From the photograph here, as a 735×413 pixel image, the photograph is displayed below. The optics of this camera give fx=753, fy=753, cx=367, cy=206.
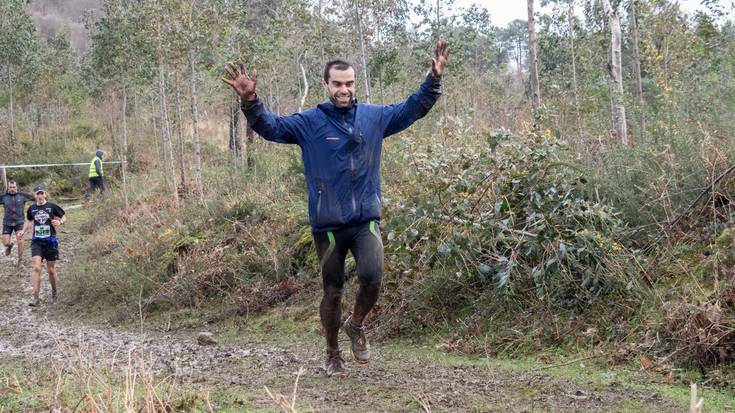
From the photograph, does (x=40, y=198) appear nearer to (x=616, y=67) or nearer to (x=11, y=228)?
(x=11, y=228)

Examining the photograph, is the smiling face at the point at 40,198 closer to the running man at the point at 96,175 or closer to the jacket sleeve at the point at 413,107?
the jacket sleeve at the point at 413,107

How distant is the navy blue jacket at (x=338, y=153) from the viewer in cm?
496

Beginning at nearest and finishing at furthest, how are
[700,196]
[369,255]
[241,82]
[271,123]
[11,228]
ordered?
[241,82] < [271,123] < [369,255] < [700,196] < [11,228]

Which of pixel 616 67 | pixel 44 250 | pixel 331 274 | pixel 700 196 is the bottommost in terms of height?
pixel 44 250

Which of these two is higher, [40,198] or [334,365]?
[40,198]

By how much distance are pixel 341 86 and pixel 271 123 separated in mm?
528

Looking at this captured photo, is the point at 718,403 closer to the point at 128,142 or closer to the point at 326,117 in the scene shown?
the point at 326,117

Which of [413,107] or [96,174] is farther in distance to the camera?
[96,174]

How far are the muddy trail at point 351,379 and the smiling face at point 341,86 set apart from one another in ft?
6.24

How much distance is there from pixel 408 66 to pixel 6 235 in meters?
12.3

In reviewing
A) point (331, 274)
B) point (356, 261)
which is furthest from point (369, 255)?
point (331, 274)

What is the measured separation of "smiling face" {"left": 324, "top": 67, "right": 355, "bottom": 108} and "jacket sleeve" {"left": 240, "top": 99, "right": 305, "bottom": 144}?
27 cm

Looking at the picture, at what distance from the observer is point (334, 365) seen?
5.41m

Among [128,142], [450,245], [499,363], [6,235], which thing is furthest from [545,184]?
[128,142]
